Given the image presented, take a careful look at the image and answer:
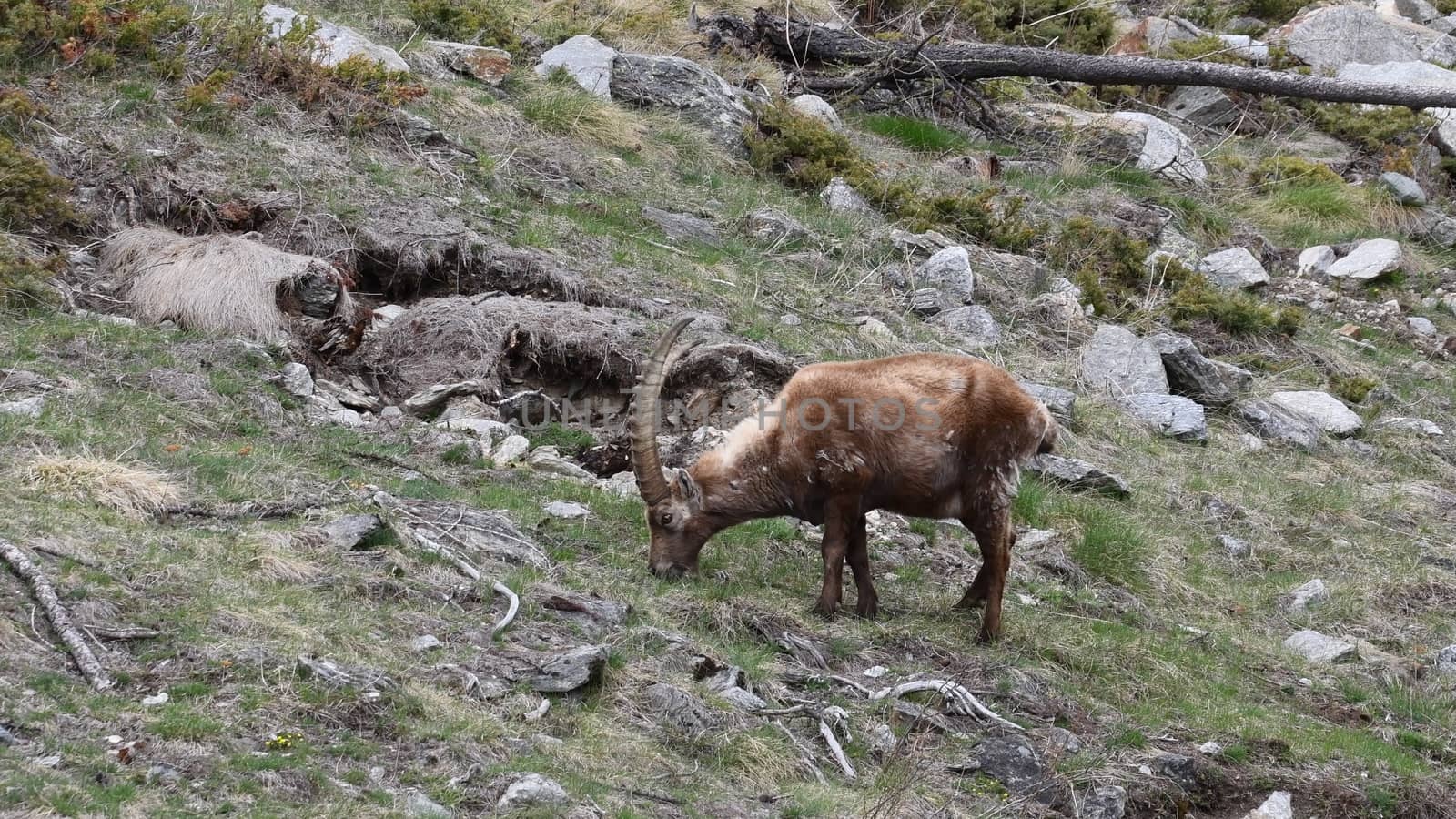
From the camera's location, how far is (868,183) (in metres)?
16.7

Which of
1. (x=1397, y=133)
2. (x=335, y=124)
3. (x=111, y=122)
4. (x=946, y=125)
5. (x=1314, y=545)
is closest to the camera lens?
(x=1314, y=545)

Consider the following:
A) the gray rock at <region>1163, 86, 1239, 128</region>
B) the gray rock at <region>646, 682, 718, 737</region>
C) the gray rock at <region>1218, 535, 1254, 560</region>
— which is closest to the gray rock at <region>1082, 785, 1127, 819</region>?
the gray rock at <region>646, 682, 718, 737</region>

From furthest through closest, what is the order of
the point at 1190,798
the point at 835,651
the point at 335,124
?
the point at 335,124, the point at 835,651, the point at 1190,798

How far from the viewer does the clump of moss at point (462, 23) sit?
1734cm

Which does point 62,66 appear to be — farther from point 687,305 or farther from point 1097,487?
point 1097,487

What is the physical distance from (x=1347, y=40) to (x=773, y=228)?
13.1 metres

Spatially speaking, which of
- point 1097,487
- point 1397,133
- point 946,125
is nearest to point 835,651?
point 1097,487

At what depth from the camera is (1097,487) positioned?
1199 cm

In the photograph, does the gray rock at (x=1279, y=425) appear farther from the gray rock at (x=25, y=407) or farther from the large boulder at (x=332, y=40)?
the gray rock at (x=25, y=407)

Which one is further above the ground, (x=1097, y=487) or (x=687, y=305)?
(x=687, y=305)

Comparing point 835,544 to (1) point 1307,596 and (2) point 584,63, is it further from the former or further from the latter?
(2) point 584,63

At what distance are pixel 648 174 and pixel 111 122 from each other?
556cm

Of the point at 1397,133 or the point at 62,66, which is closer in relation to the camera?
the point at 62,66

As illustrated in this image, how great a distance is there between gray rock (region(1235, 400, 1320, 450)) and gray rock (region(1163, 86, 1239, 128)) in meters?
8.64
